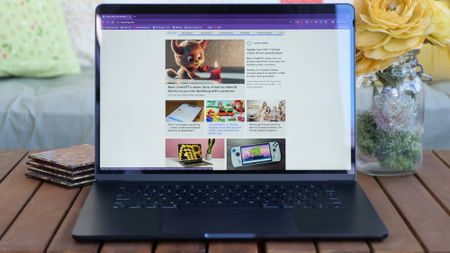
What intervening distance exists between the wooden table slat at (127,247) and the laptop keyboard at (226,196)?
9 centimetres

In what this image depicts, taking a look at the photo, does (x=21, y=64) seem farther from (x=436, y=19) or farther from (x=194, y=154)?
(x=436, y=19)

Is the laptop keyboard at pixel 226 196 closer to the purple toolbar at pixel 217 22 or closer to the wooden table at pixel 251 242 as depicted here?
the wooden table at pixel 251 242

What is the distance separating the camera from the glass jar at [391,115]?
1.15 m

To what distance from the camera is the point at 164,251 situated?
2.88 feet

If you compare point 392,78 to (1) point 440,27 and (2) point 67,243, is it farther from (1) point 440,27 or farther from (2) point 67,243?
(2) point 67,243

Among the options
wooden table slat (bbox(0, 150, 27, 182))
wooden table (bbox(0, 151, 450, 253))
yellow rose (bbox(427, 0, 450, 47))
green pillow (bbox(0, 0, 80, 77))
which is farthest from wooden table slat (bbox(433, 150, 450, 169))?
green pillow (bbox(0, 0, 80, 77))

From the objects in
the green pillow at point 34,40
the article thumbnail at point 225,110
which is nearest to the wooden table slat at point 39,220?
the article thumbnail at point 225,110

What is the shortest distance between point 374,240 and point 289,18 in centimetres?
38

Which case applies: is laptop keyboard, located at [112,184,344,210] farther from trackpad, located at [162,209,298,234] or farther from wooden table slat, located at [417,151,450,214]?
wooden table slat, located at [417,151,450,214]

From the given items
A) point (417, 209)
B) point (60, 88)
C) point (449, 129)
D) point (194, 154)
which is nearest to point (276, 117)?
point (194, 154)

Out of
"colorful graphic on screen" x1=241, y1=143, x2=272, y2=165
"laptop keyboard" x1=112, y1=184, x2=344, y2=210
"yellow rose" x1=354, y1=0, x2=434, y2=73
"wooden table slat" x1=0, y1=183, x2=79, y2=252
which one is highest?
"yellow rose" x1=354, y1=0, x2=434, y2=73

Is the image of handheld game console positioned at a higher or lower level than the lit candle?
lower

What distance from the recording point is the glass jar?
1.15 m

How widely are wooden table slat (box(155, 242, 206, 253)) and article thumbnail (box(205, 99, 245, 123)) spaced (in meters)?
0.25
